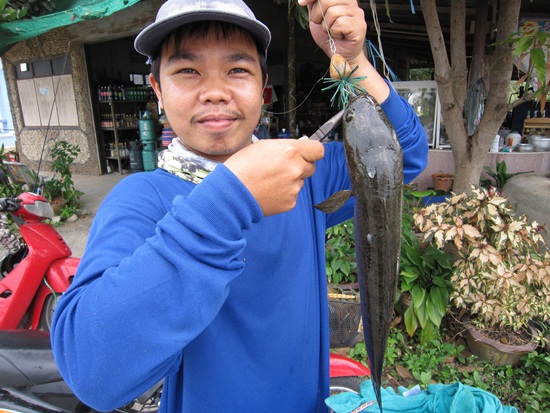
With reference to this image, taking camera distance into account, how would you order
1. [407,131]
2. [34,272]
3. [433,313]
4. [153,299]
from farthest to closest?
1. [433,313]
2. [34,272]
3. [407,131]
4. [153,299]

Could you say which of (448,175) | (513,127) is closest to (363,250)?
(448,175)

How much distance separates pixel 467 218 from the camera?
3447 mm

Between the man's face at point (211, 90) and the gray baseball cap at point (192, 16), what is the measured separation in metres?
0.04

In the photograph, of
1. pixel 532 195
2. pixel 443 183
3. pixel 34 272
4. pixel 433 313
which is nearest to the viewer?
pixel 34 272

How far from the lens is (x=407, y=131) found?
1.35 meters

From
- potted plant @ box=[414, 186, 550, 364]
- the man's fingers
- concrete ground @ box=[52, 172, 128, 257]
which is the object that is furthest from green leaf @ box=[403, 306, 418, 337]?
concrete ground @ box=[52, 172, 128, 257]

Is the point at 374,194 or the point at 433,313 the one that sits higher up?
the point at 374,194

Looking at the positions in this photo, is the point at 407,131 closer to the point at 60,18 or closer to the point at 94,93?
the point at 60,18

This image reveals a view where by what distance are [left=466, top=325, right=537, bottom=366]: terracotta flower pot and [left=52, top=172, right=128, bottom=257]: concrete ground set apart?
518cm

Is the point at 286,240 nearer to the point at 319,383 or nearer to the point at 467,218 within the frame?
the point at 319,383

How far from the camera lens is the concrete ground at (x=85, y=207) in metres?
6.13

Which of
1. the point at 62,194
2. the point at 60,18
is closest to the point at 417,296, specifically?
the point at 60,18

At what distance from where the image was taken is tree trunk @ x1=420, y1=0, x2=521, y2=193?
3965mm

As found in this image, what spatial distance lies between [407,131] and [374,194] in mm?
441
